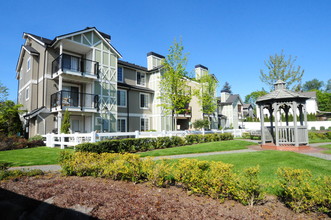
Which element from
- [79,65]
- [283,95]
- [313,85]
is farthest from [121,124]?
[313,85]

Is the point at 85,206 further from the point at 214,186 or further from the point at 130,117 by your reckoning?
the point at 130,117

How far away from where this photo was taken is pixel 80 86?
66.1ft

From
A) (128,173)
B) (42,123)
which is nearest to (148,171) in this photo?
(128,173)

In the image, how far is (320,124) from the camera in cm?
3597

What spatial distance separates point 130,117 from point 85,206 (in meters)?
19.6

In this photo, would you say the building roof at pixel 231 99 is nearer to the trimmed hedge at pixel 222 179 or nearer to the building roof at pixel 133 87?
the building roof at pixel 133 87

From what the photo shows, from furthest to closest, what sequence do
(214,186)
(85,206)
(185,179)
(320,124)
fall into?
(320,124), (185,179), (214,186), (85,206)

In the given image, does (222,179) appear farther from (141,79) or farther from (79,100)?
(141,79)

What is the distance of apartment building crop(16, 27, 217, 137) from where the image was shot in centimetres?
1730

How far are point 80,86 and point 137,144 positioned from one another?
1099 centimetres

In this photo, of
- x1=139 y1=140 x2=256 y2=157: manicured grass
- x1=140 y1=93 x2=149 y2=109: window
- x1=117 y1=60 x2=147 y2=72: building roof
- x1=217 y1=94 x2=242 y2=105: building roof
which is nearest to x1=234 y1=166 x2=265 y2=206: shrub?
x1=139 y1=140 x2=256 y2=157: manicured grass

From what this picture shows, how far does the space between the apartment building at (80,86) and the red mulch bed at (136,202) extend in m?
12.5

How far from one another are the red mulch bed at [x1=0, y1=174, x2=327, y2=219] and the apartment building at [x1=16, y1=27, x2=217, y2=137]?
491 inches

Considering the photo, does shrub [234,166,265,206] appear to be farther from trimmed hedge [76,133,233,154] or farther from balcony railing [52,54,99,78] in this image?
balcony railing [52,54,99,78]
